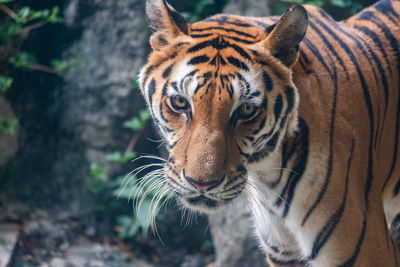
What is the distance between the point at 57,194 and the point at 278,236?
2.88 meters

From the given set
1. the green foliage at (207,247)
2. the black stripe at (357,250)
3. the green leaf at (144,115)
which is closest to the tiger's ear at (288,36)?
the black stripe at (357,250)

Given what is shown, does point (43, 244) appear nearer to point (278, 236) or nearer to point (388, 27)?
point (278, 236)

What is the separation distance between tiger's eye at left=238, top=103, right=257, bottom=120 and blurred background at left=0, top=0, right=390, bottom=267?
2664 mm

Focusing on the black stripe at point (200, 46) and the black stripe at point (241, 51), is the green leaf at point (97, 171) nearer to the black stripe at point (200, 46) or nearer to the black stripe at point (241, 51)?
the black stripe at point (200, 46)

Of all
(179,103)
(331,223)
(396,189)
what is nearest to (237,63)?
(179,103)

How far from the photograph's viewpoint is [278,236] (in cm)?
279

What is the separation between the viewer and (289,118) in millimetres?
2299

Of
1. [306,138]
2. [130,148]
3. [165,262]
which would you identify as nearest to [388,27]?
[306,138]

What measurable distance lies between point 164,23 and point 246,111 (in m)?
0.54

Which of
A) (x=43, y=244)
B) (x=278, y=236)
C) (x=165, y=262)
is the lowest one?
(x=165, y=262)

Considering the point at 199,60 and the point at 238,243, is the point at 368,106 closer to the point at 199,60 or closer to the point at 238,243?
the point at 199,60

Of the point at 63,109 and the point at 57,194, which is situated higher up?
the point at 63,109

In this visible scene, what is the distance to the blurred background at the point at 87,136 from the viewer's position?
190 inches

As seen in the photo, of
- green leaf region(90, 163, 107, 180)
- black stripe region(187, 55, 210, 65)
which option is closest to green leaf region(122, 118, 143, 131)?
green leaf region(90, 163, 107, 180)
